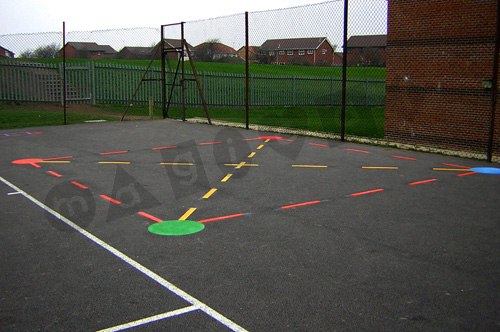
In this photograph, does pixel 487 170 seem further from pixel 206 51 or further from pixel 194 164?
pixel 206 51

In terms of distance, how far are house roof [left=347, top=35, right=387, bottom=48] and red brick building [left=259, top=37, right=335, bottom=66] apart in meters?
1.82

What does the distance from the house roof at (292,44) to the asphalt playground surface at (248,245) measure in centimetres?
818

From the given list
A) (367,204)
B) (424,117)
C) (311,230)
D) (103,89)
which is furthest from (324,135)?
(103,89)

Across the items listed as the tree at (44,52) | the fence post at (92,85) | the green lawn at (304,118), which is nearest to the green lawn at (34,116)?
the fence post at (92,85)

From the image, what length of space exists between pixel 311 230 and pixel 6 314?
3559 mm

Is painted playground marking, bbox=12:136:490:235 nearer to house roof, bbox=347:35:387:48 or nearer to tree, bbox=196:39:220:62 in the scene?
house roof, bbox=347:35:387:48

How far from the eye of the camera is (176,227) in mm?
6387

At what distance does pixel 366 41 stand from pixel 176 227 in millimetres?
10469

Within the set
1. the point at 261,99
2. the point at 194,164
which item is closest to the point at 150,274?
the point at 194,164

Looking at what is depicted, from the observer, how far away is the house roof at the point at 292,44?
18.1m

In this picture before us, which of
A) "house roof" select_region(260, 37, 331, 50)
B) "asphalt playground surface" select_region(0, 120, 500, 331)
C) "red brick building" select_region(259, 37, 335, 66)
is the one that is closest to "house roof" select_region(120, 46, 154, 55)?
"red brick building" select_region(259, 37, 335, 66)

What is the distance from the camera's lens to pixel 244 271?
16.2 feet

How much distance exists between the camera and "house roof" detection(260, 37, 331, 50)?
1814 centimetres

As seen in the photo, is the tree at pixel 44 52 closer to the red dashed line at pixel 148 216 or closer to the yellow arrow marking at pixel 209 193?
the yellow arrow marking at pixel 209 193
